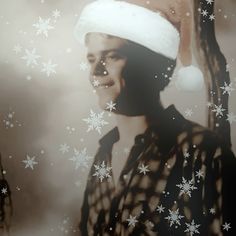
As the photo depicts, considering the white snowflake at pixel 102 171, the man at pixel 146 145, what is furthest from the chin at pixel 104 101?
the white snowflake at pixel 102 171

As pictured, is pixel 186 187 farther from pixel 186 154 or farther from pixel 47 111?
pixel 47 111

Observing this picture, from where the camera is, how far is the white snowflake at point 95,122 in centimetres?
155

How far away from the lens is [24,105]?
1.54 meters

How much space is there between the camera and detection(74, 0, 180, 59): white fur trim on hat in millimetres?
1578

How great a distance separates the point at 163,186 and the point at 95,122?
0.35 metres

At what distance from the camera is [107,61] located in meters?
1.58

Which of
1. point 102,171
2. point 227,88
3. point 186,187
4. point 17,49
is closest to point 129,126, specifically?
point 102,171

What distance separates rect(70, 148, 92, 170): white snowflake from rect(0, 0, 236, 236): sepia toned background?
11mm

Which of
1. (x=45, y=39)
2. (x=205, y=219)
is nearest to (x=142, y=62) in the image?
(x=45, y=39)

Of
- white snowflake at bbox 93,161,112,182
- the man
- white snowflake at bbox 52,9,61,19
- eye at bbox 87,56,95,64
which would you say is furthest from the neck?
white snowflake at bbox 52,9,61,19

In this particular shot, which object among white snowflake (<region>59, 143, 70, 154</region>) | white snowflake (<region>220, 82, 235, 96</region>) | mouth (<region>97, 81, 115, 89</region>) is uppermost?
mouth (<region>97, 81, 115, 89</region>)

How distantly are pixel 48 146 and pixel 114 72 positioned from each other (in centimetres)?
38

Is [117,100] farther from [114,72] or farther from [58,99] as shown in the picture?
[58,99]

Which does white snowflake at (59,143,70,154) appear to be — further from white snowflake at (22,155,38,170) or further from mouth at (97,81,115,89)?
mouth at (97,81,115,89)
